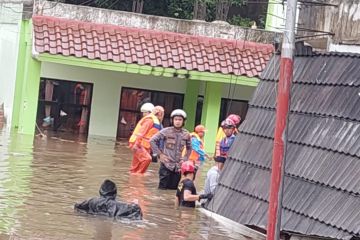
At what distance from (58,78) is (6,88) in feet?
7.54

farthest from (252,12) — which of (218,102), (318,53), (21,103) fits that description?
(318,53)

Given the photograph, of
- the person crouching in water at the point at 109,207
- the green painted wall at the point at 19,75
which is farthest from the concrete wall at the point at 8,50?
the person crouching in water at the point at 109,207

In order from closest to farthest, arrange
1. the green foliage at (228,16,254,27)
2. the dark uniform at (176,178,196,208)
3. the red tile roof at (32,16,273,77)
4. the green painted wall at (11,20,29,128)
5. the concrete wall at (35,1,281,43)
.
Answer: the dark uniform at (176,178,196,208) < the red tile roof at (32,16,273,77) < the concrete wall at (35,1,281,43) < the green painted wall at (11,20,29,128) < the green foliage at (228,16,254,27)

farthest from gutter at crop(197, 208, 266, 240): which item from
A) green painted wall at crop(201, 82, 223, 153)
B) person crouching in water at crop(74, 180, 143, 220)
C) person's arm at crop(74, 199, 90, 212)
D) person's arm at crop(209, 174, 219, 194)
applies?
green painted wall at crop(201, 82, 223, 153)

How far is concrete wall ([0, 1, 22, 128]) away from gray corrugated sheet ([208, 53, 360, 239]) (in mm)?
17792

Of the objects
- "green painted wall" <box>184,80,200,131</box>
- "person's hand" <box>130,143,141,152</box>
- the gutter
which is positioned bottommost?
the gutter

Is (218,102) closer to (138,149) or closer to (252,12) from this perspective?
(138,149)

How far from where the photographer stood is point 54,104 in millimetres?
29344

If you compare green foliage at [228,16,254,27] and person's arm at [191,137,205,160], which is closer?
person's arm at [191,137,205,160]

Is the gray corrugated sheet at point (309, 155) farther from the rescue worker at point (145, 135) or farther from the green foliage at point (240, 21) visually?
the green foliage at point (240, 21)

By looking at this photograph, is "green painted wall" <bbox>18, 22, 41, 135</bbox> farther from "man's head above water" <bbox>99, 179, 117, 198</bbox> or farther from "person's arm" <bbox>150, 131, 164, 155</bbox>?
"man's head above water" <bbox>99, 179, 117, 198</bbox>

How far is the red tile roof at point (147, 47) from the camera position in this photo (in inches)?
971

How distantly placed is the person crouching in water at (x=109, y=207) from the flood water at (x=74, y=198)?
0.15 metres

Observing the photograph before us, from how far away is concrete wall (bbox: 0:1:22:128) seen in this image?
1131 inches
